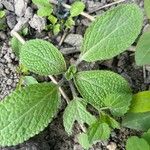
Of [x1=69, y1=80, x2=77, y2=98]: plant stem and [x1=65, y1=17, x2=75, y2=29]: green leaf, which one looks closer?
[x1=69, y1=80, x2=77, y2=98]: plant stem

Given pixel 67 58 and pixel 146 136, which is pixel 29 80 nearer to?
pixel 67 58

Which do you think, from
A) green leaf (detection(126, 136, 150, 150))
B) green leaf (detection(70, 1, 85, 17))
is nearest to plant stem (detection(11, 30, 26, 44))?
green leaf (detection(70, 1, 85, 17))

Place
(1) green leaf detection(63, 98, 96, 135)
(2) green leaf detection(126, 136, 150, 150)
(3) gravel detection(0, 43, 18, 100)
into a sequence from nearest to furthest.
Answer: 1. (2) green leaf detection(126, 136, 150, 150)
2. (1) green leaf detection(63, 98, 96, 135)
3. (3) gravel detection(0, 43, 18, 100)

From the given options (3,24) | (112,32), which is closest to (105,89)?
(112,32)

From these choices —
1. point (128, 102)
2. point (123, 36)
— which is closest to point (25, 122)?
point (128, 102)

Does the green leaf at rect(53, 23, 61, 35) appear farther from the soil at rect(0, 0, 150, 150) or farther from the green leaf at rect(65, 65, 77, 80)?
the green leaf at rect(65, 65, 77, 80)

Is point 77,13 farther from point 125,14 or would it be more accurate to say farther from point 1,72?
point 1,72
